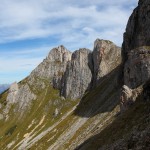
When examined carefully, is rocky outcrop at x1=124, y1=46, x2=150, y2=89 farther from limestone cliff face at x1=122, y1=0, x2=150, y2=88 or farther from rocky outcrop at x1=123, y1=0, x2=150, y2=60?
rocky outcrop at x1=123, y1=0, x2=150, y2=60

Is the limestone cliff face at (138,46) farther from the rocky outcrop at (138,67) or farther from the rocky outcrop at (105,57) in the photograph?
the rocky outcrop at (105,57)

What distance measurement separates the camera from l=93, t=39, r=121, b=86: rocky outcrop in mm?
173750

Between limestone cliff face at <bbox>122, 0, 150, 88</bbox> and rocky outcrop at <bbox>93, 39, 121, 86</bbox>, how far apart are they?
5146cm

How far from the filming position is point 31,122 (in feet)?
641

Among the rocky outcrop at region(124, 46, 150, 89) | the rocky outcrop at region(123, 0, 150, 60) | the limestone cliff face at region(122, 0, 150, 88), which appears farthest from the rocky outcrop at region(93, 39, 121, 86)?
the rocky outcrop at region(124, 46, 150, 89)

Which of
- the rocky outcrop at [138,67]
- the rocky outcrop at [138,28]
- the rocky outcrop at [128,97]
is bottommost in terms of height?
the rocky outcrop at [128,97]

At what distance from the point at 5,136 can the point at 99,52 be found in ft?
272

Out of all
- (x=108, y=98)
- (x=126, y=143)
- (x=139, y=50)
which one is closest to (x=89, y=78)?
(x=108, y=98)

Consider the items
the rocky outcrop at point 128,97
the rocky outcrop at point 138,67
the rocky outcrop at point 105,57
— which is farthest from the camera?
the rocky outcrop at point 105,57

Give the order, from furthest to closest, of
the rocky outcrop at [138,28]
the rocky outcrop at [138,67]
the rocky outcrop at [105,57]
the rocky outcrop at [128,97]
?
1. the rocky outcrop at [105,57]
2. the rocky outcrop at [138,28]
3. the rocky outcrop at [138,67]
4. the rocky outcrop at [128,97]

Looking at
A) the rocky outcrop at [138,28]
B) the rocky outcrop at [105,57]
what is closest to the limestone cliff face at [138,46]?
the rocky outcrop at [138,28]

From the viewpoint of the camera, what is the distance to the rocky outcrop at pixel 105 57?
174 m

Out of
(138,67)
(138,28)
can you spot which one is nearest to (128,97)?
(138,67)

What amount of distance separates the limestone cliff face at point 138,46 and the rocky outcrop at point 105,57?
A: 169ft
